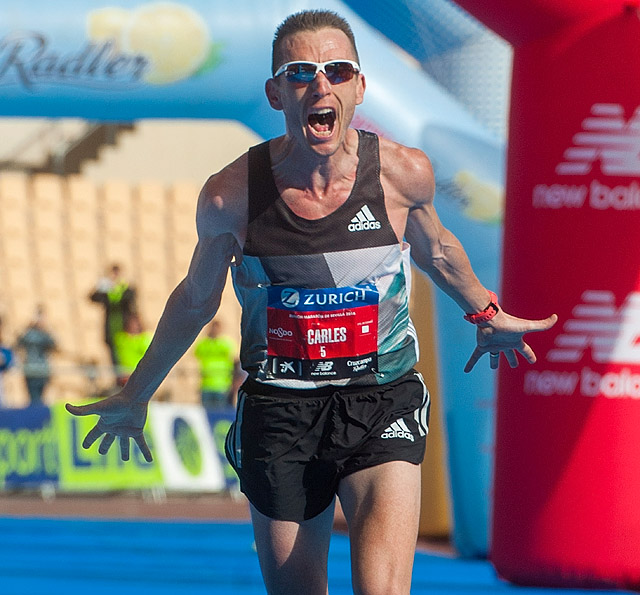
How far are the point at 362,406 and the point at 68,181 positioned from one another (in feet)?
41.6

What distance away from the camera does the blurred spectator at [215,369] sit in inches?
434

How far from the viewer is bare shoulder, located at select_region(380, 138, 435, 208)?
313cm

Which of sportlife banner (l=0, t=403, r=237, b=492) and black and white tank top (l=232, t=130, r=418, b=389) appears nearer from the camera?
black and white tank top (l=232, t=130, r=418, b=389)

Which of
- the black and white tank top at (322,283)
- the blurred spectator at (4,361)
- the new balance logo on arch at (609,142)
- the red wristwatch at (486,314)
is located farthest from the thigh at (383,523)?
the blurred spectator at (4,361)

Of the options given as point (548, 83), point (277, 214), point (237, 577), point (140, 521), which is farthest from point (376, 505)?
point (140, 521)

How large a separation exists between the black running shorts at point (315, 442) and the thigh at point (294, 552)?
32 millimetres

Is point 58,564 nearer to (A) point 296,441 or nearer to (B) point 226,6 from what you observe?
(B) point 226,6

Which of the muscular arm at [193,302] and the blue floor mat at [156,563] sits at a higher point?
the muscular arm at [193,302]

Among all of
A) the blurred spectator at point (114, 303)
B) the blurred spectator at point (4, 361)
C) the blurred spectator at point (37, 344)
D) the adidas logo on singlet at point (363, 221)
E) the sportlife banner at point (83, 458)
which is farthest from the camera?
the blurred spectator at point (114, 303)

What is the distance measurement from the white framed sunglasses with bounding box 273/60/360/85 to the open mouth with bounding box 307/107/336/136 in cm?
8

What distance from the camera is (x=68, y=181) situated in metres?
15.2

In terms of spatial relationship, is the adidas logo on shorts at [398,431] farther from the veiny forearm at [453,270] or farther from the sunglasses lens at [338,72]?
the sunglasses lens at [338,72]

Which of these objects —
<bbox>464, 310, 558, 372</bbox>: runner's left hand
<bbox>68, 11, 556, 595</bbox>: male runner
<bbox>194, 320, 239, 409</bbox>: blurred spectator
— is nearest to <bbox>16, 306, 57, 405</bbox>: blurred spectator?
<bbox>194, 320, 239, 409</bbox>: blurred spectator

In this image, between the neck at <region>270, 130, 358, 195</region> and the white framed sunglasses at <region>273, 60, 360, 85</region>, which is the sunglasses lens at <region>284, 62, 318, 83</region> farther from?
the neck at <region>270, 130, 358, 195</region>
